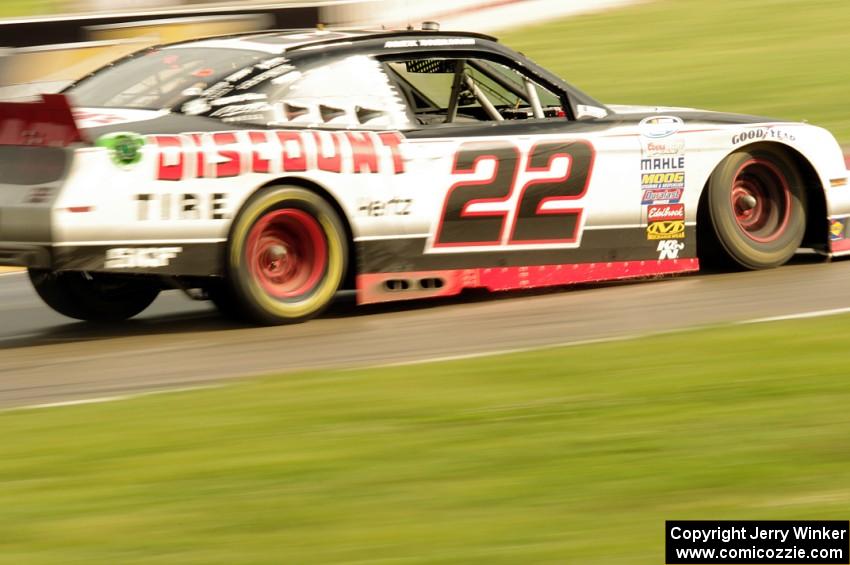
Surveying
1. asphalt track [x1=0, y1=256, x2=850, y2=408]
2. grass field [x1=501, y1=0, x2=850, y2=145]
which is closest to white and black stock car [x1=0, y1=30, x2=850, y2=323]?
asphalt track [x1=0, y1=256, x2=850, y2=408]

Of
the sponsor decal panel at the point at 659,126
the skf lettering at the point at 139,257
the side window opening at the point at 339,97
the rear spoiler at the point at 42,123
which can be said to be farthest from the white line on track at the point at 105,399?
the sponsor decal panel at the point at 659,126

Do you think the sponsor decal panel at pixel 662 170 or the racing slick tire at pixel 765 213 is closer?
the sponsor decal panel at pixel 662 170

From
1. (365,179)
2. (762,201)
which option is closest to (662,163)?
(762,201)

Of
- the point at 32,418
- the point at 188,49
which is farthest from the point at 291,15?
the point at 32,418

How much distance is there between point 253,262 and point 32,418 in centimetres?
186

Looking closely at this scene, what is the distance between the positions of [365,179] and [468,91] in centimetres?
103

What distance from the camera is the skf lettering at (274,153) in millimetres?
6762

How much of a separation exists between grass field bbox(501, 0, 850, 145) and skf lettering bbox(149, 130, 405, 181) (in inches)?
321

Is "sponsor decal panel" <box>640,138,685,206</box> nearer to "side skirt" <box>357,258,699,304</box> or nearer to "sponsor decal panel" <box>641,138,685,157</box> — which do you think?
"sponsor decal panel" <box>641,138,685,157</box>

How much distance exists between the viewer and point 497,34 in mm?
20594

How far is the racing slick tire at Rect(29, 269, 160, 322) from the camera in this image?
7709 millimetres

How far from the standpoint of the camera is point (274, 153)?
702 centimetres

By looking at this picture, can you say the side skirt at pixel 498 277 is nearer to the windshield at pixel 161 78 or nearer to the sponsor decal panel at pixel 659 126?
the sponsor decal panel at pixel 659 126

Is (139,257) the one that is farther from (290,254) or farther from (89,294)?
(89,294)
